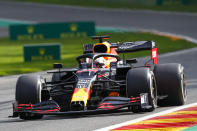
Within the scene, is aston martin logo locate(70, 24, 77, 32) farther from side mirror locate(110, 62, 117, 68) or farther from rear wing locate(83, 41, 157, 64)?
side mirror locate(110, 62, 117, 68)

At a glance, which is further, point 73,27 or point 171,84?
point 73,27

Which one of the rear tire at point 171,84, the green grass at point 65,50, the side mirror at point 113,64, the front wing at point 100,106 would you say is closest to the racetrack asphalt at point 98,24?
the front wing at point 100,106

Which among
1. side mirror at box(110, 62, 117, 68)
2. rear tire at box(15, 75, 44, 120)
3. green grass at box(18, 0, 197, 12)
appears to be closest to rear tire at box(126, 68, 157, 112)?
side mirror at box(110, 62, 117, 68)

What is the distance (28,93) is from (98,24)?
28.3 m

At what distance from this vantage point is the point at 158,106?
11891 mm

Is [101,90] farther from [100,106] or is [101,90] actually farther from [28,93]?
[28,93]

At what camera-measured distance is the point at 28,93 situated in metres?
11.1

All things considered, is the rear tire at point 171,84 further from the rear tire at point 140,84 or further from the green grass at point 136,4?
the green grass at point 136,4

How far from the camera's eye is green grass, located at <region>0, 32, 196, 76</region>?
2269cm

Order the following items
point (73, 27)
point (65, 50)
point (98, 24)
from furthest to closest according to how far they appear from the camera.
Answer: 1. point (98, 24)
2. point (73, 27)
3. point (65, 50)

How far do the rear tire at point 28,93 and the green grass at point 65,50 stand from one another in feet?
31.5

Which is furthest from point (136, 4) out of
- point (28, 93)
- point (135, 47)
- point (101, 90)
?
point (28, 93)

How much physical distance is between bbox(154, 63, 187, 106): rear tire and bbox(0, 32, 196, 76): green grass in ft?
32.9

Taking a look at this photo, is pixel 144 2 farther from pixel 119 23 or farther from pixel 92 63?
pixel 92 63
